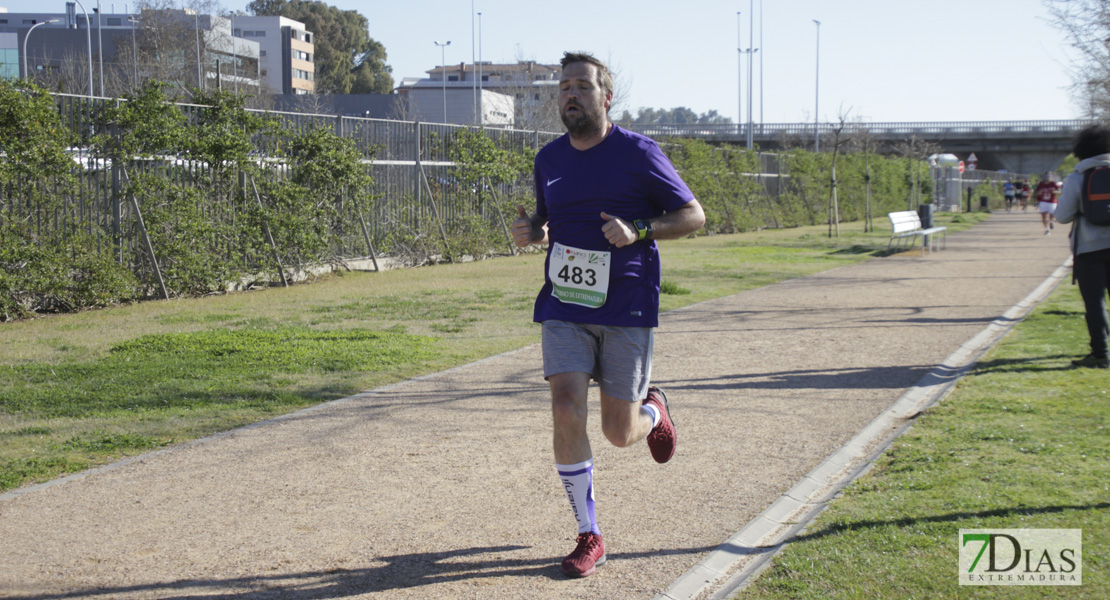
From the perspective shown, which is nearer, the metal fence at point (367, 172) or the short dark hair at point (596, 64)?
the short dark hair at point (596, 64)

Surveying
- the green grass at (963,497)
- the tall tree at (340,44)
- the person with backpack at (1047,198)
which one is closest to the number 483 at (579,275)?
the green grass at (963,497)

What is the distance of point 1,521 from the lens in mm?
4727


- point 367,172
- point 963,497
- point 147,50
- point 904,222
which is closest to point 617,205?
point 963,497

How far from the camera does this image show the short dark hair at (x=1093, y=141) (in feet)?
27.0

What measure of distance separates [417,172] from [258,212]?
580 centimetres

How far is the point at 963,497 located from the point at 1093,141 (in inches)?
186

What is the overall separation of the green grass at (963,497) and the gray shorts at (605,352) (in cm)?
95

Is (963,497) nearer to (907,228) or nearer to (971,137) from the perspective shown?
(907,228)

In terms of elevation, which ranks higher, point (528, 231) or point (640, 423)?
point (528, 231)

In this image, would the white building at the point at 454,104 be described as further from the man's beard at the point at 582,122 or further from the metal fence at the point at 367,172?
the man's beard at the point at 582,122

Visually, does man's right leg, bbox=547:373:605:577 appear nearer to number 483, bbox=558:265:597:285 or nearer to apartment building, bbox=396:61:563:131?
number 483, bbox=558:265:597:285

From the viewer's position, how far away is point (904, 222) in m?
24.1

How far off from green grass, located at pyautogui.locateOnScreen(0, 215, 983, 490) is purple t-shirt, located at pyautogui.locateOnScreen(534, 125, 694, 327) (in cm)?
326

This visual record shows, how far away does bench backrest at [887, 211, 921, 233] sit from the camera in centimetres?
2331
